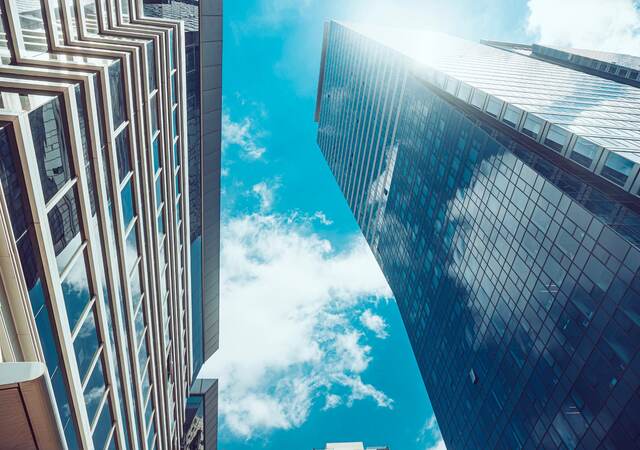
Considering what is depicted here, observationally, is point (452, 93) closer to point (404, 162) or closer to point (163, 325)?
point (404, 162)

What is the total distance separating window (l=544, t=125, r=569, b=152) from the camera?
38531 millimetres

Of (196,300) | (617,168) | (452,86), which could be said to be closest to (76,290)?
(196,300)

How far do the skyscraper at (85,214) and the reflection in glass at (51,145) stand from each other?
56 mm

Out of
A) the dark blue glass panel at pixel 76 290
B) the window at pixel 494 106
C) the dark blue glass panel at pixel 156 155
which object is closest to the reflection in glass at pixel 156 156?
the dark blue glass panel at pixel 156 155

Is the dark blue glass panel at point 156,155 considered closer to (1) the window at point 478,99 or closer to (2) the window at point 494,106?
(2) the window at point 494,106

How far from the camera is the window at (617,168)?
31859 mm

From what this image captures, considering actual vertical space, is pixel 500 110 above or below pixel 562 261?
above

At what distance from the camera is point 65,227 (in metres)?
13.0

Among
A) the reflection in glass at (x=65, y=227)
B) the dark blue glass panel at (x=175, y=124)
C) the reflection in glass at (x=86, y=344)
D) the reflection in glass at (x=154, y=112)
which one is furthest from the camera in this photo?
the dark blue glass panel at (x=175, y=124)

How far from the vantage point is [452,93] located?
195ft

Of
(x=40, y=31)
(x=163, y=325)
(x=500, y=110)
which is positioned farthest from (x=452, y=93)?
(x=40, y=31)

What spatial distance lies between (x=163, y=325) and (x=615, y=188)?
138 feet

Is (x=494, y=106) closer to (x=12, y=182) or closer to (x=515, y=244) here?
(x=515, y=244)

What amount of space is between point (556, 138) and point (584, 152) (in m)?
3.92
